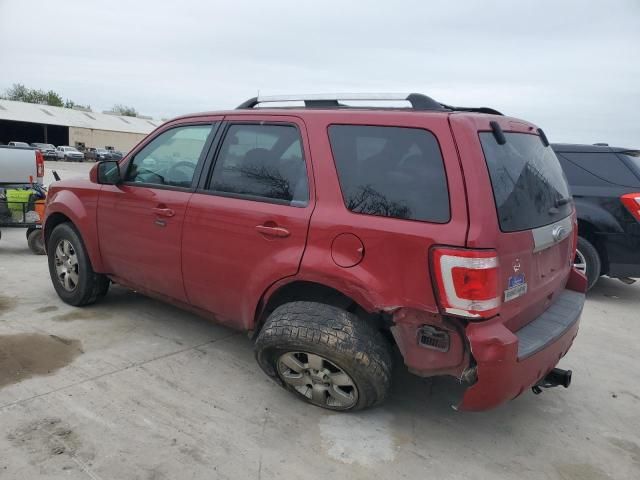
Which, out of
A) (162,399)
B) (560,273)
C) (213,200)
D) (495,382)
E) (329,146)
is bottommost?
(162,399)

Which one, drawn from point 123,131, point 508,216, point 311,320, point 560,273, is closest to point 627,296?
point 560,273

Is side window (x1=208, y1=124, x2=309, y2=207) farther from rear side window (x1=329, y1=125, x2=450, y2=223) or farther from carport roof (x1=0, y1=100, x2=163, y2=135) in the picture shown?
carport roof (x1=0, y1=100, x2=163, y2=135)

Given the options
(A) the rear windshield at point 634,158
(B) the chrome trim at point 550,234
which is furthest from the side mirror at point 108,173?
(A) the rear windshield at point 634,158

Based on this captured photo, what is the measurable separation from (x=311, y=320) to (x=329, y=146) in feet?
3.25

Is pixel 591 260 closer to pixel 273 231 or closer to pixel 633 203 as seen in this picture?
pixel 633 203

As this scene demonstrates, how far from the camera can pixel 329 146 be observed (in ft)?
9.45

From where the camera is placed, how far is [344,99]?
312 centimetres

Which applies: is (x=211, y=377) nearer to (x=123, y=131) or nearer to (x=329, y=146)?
(x=329, y=146)

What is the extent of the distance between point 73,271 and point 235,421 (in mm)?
2490

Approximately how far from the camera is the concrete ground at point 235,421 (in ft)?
8.37

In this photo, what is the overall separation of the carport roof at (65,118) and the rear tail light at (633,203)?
45092mm

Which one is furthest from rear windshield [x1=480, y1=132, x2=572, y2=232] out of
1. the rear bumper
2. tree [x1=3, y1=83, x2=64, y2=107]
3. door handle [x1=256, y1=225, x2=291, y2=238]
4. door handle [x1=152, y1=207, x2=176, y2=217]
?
tree [x1=3, y1=83, x2=64, y2=107]

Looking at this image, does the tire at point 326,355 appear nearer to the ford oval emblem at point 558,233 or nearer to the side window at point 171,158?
the ford oval emblem at point 558,233

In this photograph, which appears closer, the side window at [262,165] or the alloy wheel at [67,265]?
the side window at [262,165]
